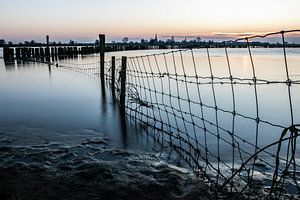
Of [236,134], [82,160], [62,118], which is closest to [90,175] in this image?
[82,160]

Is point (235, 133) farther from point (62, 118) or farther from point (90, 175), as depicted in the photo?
point (62, 118)

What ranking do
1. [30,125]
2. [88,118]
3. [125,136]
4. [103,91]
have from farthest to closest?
[103,91]
[88,118]
[30,125]
[125,136]


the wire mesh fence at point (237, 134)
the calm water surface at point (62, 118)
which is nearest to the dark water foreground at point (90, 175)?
the wire mesh fence at point (237, 134)

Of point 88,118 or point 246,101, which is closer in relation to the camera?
point 88,118

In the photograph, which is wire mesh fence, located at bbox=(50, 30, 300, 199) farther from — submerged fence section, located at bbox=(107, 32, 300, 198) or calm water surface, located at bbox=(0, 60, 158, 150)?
calm water surface, located at bbox=(0, 60, 158, 150)

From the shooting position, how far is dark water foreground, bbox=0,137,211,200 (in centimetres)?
445

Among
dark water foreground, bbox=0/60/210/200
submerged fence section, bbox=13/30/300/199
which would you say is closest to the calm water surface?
dark water foreground, bbox=0/60/210/200

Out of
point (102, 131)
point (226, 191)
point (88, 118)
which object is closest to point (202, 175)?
point (226, 191)

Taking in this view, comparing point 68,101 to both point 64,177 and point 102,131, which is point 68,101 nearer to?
point 102,131

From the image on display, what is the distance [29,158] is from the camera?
583 centimetres

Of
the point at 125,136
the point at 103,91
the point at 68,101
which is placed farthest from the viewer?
the point at 103,91

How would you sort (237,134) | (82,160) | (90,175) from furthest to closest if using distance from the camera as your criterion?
1. (237,134)
2. (82,160)
3. (90,175)

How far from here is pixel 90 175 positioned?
5016mm

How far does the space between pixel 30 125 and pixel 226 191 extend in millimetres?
5778
